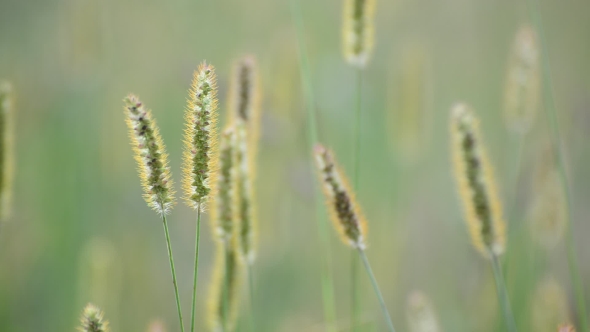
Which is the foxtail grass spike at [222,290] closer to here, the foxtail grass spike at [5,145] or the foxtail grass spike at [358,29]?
the foxtail grass spike at [5,145]

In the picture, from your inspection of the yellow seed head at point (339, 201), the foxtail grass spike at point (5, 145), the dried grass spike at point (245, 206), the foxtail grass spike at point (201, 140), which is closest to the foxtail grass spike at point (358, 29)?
the dried grass spike at point (245, 206)

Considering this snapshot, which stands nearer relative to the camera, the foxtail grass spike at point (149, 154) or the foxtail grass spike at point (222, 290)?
the foxtail grass spike at point (149, 154)

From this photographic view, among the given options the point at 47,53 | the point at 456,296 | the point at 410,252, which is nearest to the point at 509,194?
the point at 456,296

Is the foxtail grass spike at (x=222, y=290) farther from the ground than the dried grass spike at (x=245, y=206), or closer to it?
closer to it

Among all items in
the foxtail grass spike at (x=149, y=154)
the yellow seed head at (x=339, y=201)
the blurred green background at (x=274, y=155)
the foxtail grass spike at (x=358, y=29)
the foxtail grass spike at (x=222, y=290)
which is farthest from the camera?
the blurred green background at (x=274, y=155)

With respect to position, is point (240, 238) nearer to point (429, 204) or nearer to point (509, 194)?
point (509, 194)

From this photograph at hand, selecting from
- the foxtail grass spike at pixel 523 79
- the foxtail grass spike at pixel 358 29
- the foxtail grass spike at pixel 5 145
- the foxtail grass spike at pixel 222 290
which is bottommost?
the foxtail grass spike at pixel 222 290

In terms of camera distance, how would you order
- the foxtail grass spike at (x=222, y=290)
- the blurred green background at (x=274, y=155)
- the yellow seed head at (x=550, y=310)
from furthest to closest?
the blurred green background at (x=274, y=155), the yellow seed head at (x=550, y=310), the foxtail grass spike at (x=222, y=290)

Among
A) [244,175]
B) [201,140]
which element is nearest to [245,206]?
[244,175]
